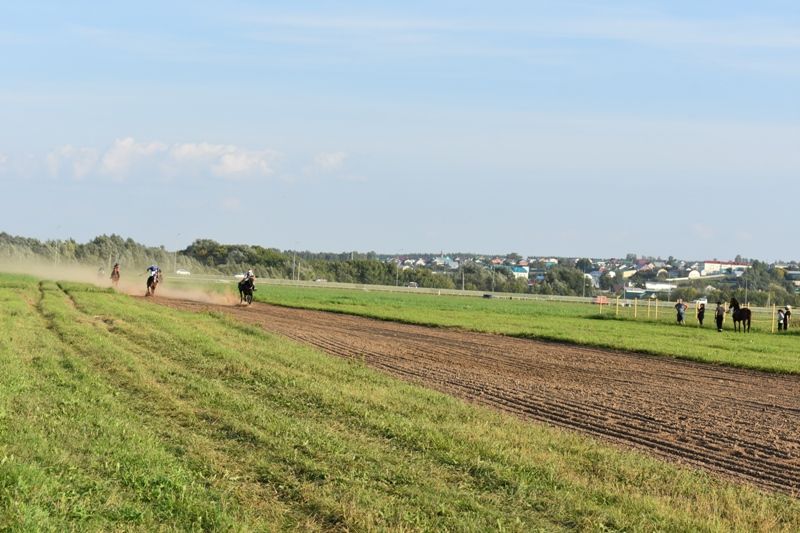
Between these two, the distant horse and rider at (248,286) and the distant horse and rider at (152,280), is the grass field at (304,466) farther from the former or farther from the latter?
the distant horse and rider at (152,280)

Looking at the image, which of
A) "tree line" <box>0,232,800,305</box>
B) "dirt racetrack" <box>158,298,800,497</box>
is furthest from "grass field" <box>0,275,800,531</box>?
"tree line" <box>0,232,800,305</box>

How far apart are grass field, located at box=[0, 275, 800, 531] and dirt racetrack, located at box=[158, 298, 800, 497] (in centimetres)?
123

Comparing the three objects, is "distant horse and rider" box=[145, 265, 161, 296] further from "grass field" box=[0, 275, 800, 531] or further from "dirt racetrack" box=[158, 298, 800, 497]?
"grass field" box=[0, 275, 800, 531]

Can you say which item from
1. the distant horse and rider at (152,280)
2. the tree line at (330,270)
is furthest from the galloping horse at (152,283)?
the tree line at (330,270)

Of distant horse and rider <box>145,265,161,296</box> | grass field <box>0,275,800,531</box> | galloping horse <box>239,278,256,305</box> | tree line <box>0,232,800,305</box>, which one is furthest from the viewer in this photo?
tree line <box>0,232,800,305</box>

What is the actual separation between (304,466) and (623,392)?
10.8 meters

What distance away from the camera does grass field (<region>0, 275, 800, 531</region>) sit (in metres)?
8.50

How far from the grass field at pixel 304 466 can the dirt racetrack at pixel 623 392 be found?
4.05 feet

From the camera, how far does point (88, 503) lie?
335 inches

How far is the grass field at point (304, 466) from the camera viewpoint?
8.50 metres

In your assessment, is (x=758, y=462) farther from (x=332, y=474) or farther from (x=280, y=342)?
(x=280, y=342)

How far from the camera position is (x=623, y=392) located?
19.7 metres

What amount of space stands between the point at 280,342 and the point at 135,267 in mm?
82200

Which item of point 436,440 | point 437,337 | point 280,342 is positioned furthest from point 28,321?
point 436,440
